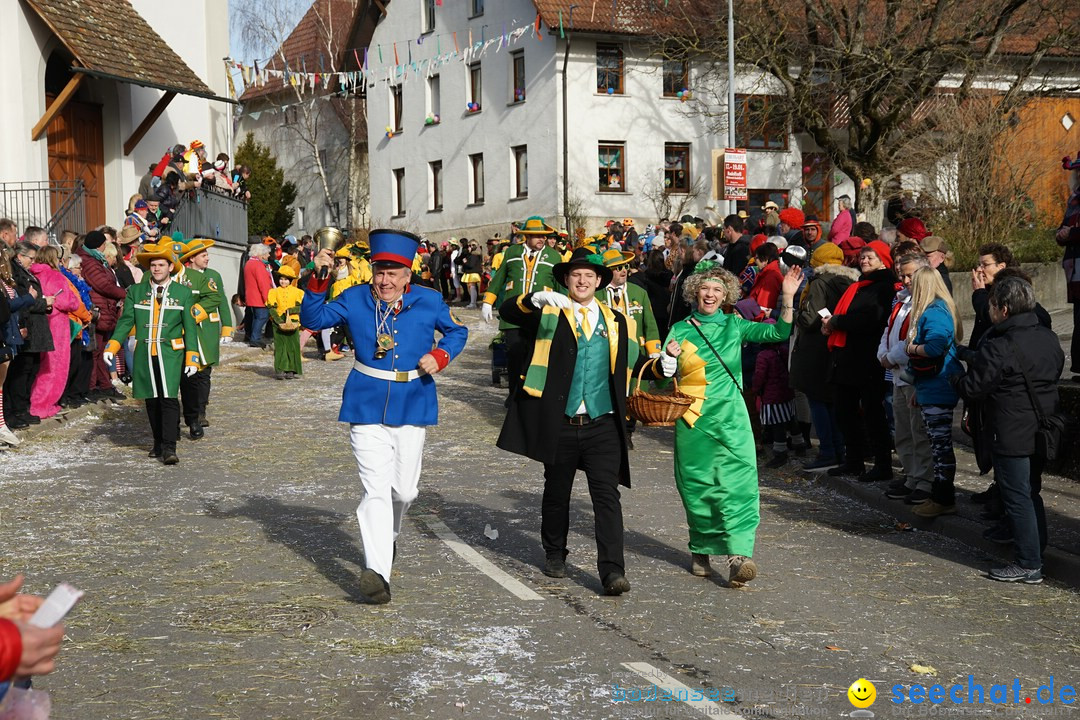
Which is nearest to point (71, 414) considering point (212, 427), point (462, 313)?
point (212, 427)

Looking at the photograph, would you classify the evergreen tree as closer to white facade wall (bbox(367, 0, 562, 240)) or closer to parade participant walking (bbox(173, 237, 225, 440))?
white facade wall (bbox(367, 0, 562, 240))

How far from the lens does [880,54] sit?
31078mm

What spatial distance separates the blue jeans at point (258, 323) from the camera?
25.8 m

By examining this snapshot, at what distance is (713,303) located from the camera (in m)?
8.34

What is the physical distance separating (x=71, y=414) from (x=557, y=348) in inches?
371

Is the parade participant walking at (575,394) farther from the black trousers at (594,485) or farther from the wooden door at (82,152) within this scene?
the wooden door at (82,152)

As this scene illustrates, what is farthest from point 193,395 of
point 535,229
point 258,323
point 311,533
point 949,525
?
point 258,323

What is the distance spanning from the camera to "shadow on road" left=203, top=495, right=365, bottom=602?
826cm

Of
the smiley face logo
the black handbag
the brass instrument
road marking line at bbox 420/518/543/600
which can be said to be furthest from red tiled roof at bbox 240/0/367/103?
the smiley face logo

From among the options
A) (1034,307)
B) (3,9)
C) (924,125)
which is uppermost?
(3,9)

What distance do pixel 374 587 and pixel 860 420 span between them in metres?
5.54

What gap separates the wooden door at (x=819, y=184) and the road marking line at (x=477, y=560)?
37.5m

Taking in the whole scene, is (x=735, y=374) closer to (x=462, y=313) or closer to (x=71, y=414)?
(x=71, y=414)

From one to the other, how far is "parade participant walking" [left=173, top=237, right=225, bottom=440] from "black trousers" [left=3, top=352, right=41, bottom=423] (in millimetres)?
1634
